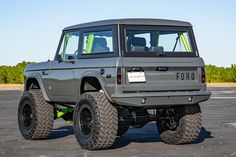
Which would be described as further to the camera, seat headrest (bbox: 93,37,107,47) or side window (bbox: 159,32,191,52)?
side window (bbox: 159,32,191,52)

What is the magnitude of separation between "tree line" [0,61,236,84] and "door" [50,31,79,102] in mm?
46540

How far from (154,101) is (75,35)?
2222 millimetres

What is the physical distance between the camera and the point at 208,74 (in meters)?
59.4

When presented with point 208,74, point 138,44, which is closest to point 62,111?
point 138,44

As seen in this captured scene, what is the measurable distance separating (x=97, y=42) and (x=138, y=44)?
2.42 ft

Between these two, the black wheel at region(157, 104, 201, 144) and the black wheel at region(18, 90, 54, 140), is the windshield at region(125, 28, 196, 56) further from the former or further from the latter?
the black wheel at region(18, 90, 54, 140)

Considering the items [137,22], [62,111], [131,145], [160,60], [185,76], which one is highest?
[137,22]

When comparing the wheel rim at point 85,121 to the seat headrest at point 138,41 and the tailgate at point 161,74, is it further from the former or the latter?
the seat headrest at point 138,41

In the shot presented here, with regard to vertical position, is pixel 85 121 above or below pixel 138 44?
below

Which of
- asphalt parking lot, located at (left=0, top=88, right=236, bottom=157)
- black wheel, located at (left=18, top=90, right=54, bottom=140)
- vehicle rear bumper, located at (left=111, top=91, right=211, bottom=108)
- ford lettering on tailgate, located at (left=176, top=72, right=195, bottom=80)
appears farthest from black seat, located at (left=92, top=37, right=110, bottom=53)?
black wheel, located at (left=18, top=90, right=54, bottom=140)

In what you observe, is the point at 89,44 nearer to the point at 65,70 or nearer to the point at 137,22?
the point at 65,70

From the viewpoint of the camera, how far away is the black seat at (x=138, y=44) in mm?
8516

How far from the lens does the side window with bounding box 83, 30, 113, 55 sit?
28.3 feet

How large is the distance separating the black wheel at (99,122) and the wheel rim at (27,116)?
214cm
